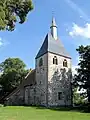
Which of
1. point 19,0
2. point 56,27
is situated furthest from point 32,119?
point 56,27

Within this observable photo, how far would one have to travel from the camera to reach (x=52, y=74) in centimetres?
4619

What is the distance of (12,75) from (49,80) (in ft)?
44.6

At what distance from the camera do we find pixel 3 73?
196 ft

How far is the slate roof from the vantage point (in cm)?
4788

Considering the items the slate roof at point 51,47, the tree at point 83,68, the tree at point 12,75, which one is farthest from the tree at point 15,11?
the tree at point 12,75

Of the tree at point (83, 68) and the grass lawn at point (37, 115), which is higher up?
the tree at point (83, 68)

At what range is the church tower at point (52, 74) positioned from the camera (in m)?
45.4

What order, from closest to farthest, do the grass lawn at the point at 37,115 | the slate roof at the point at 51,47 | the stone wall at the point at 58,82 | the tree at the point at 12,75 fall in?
the grass lawn at the point at 37,115 < the stone wall at the point at 58,82 < the slate roof at the point at 51,47 < the tree at the point at 12,75

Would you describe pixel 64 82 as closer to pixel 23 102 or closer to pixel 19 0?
pixel 23 102

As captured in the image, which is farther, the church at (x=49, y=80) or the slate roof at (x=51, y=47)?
the slate roof at (x=51, y=47)

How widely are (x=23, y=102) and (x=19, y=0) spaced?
31.5m

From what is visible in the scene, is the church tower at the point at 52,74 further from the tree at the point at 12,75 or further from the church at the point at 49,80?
the tree at the point at 12,75

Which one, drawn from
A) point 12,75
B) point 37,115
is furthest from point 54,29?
point 37,115

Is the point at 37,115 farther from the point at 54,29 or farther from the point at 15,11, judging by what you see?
the point at 54,29
